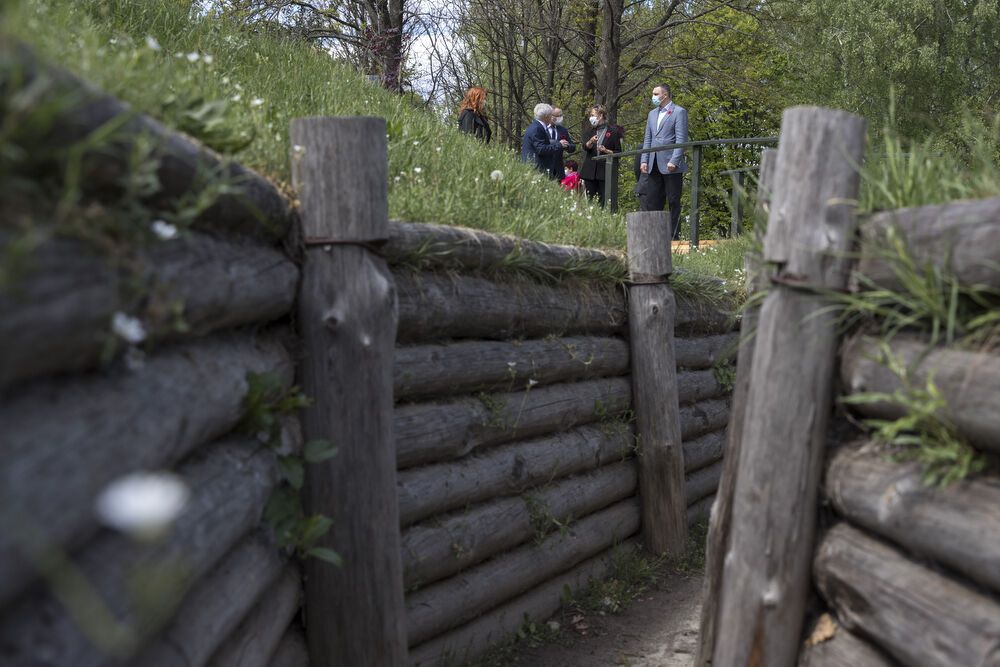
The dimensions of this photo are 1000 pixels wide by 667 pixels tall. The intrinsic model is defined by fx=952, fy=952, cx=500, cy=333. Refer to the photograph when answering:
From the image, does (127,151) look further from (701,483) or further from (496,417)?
(701,483)

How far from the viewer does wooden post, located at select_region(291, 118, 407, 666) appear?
287 centimetres

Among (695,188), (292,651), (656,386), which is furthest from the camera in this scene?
(695,188)

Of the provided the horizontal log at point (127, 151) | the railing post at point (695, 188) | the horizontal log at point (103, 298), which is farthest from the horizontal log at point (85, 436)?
the railing post at point (695, 188)

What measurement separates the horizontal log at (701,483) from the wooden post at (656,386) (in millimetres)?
366

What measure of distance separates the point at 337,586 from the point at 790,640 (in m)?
1.33

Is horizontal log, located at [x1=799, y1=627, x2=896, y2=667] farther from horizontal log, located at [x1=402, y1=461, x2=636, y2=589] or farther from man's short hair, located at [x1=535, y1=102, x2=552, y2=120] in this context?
man's short hair, located at [x1=535, y1=102, x2=552, y2=120]

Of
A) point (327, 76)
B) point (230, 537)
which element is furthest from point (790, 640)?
point (327, 76)

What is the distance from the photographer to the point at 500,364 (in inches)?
161

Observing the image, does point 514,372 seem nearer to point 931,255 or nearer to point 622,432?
point 622,432

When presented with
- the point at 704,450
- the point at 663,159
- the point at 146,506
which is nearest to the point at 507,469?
the point at 704,450

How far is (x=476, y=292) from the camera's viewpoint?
155 inches

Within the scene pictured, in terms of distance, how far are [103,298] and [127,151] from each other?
325 mm

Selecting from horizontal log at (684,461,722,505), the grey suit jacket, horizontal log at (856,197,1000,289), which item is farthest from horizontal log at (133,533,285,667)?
the grey suit jacket

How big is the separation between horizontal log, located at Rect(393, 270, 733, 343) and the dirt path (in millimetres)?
1396
